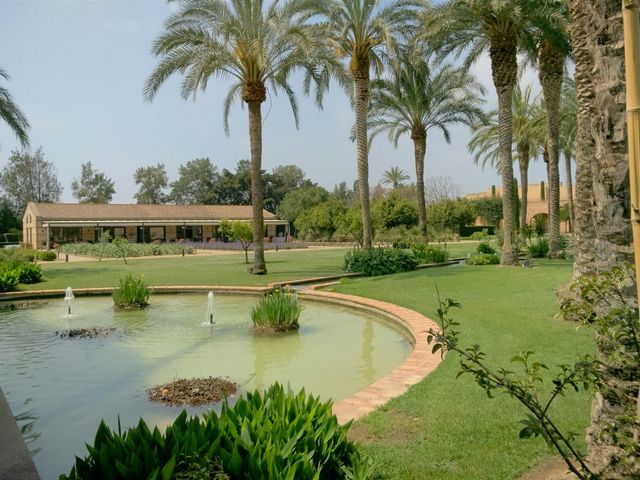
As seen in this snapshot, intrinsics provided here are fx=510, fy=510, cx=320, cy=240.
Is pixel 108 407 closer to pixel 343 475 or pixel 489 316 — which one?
pixel 343 475

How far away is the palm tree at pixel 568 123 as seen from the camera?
30.4 m

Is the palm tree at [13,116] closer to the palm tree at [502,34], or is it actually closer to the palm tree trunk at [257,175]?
the palm tree trunk at [257,175]

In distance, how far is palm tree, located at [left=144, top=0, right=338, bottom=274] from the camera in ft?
53.5

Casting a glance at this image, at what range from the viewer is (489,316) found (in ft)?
27.8

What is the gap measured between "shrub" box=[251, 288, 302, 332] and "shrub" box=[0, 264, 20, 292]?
388 inches

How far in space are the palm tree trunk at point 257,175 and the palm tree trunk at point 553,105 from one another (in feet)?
35.4

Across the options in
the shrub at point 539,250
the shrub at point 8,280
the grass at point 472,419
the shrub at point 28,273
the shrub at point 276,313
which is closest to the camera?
the grass at point 472,419

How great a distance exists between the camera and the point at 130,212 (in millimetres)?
48656

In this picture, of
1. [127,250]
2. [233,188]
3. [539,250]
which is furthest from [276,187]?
[539,250]

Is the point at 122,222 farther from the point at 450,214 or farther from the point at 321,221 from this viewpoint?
the point at 450,214

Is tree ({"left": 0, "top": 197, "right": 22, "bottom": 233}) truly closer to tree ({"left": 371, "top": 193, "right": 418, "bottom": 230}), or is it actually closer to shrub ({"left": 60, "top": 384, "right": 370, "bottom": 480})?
tree ({"left": 371, "top": 193, "right": 418, "bottom": 230})

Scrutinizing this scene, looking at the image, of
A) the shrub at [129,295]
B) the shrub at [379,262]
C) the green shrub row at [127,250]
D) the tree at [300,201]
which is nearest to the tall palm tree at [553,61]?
the shrub at [379,262]

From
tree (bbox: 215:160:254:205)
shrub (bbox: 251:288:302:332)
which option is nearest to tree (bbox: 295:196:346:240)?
tree (bbox: 215:160:254:205)

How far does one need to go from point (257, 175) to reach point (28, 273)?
26.7ft
